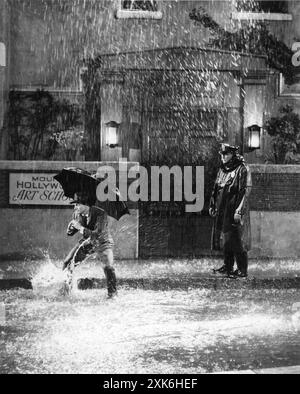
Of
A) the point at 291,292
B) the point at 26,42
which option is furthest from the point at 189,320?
the point at 26,42

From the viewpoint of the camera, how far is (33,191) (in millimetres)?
13188

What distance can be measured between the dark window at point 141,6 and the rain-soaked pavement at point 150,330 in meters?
7.30

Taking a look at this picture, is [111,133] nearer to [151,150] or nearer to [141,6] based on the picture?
[151,150]

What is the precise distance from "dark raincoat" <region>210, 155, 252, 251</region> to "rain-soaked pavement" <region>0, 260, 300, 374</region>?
43.1 inches

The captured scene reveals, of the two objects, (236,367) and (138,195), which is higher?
(138,195)

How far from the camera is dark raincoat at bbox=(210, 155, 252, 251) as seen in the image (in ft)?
36.3

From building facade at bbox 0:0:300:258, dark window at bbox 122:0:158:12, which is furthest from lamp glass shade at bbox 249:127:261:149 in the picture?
dark window at bbox 122:0:158:12

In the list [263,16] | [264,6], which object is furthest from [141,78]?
[264,6]

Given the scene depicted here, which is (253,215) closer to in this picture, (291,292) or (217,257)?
(217,257)

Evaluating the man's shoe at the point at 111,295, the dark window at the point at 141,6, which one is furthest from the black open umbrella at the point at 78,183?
the dark window at the point at 141,6

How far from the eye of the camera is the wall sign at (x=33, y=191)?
13164 mm

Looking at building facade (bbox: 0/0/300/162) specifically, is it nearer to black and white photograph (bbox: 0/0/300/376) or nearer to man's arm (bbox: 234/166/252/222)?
black and white photograph (bbox: 0/0/300/376)
